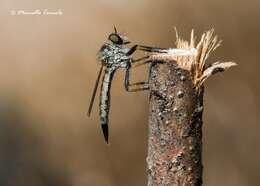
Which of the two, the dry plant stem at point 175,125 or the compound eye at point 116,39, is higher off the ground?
the compound eye at point 116,39

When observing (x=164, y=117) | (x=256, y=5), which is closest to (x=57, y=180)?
(x=256, y=5)

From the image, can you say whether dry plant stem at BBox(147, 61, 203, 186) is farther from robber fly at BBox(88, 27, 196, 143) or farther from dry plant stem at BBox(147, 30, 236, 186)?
robber fly at BBox(88, 27, 196, 143)

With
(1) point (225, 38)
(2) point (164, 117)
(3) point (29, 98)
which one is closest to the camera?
(2) point (164, 117)

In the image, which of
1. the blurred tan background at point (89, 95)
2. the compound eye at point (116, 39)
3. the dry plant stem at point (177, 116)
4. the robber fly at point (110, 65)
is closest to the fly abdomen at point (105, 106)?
the robber fly at point (110, 65)

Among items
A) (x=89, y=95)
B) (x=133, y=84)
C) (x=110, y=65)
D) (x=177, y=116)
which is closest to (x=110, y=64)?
(x=110, y=65)

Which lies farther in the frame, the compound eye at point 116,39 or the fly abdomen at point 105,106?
the compound eye at point 116,39

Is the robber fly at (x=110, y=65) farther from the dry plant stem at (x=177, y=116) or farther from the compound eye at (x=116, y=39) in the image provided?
the dry plant stem at (x=177, y=116)

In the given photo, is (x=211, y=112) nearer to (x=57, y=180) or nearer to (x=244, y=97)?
(x=244, y=97)
